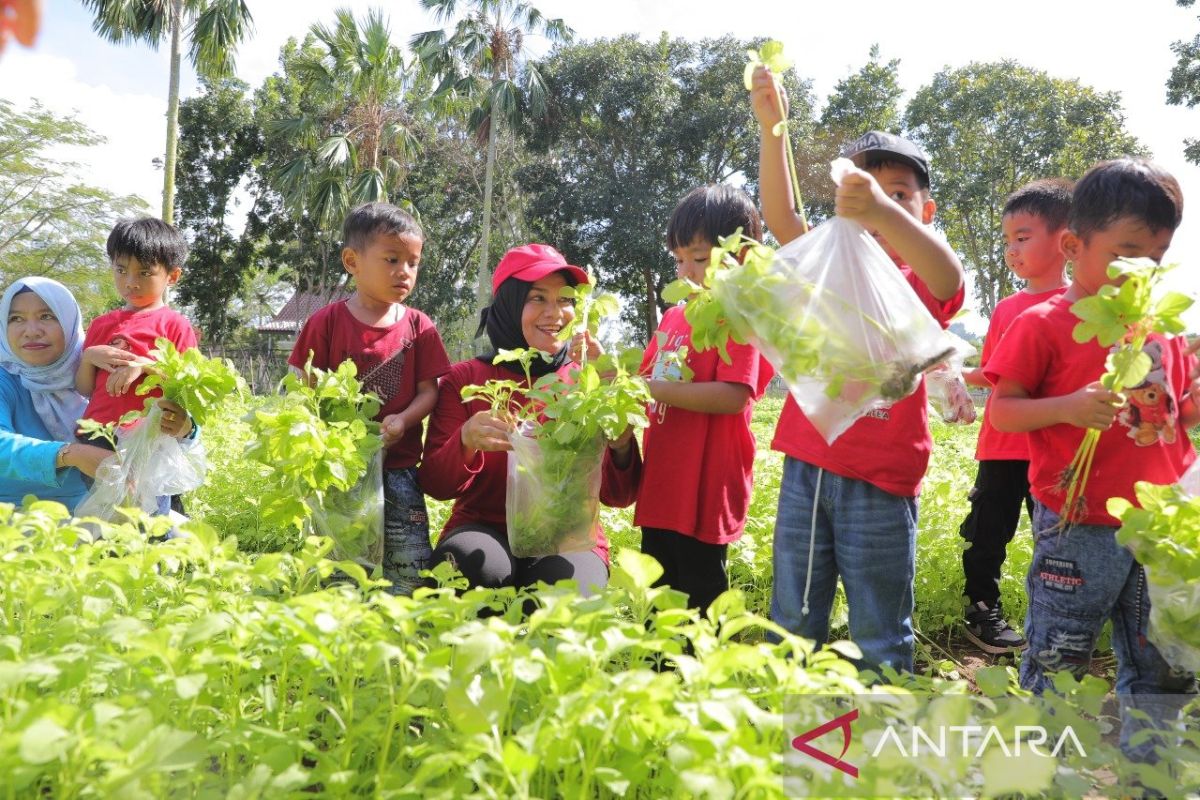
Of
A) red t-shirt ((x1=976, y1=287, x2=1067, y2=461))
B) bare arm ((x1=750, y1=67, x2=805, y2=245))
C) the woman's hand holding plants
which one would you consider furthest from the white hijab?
red t-shirt ((x1=976, y1=287, x2=1067, y2=461))

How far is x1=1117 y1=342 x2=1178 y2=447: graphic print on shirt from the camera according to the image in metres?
1.59

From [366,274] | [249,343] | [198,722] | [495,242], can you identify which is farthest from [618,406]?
[249,343]

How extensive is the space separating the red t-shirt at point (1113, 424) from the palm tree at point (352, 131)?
14.5m

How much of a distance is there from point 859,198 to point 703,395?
2.10ft

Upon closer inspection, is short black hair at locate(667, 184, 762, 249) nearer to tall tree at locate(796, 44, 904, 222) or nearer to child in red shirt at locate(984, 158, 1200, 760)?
child in red shirt at locate(984, 158, 1200, 760)

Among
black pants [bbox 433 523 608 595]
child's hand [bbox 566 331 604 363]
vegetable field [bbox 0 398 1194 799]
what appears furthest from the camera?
black pants [bbox 433 523 608 595]

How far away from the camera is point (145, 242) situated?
2.59 metres

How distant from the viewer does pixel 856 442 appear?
173 cm

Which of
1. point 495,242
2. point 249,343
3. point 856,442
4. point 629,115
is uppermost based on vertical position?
point 629,115

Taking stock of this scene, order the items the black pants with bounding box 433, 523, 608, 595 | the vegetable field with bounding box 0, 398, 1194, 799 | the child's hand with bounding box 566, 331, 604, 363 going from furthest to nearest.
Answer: the black pants with bounding box 433, 523, 608, 595, the child's hand with bounding box 566, 331, 604, 363, the vegetable field with bounding box 0, 398, 1194, 799

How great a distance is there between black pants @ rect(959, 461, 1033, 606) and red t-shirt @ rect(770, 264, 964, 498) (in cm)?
121

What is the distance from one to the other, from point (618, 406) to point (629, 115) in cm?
1930

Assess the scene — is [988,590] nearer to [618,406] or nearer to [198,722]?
[618,406]

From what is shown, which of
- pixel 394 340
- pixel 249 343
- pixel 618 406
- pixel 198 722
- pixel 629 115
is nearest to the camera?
pixel 198 722
